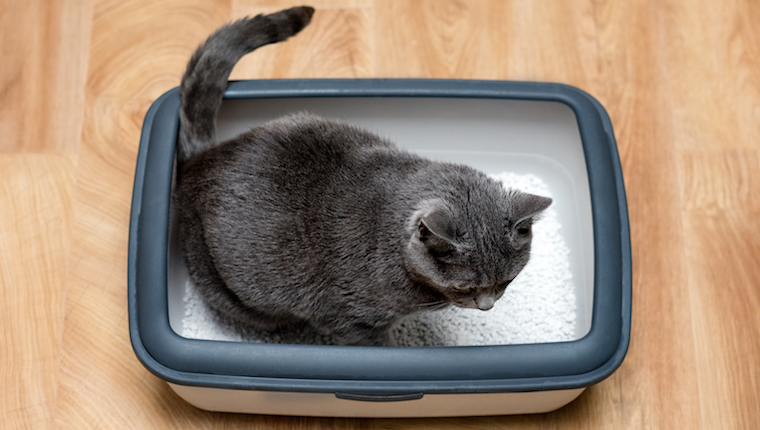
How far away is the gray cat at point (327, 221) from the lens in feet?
3.47

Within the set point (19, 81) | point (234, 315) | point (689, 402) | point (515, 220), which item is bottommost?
point (689, 402)

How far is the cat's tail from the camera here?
1.28 metres

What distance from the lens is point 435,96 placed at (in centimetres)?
139

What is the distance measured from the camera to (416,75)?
65.9 inches

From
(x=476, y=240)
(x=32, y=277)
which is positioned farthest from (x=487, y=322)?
(x=32, y=277)

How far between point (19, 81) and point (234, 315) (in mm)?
886

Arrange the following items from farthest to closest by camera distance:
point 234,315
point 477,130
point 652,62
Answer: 1. point 652,62
2. point 477,130
3. point 234,315

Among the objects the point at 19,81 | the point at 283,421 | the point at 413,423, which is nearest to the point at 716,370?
the point at 413,423

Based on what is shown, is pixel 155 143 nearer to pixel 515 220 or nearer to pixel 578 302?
pixel 515 220

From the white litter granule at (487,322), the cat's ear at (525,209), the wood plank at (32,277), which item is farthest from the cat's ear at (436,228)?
the wood plank at (32,277)

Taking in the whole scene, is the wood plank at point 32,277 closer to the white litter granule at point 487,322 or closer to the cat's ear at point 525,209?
the white litter granule at point 487,322

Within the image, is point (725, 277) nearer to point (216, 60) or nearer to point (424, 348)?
point (424, 348)

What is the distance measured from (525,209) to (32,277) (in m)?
1.14

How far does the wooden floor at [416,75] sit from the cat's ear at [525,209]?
21.1 inches
